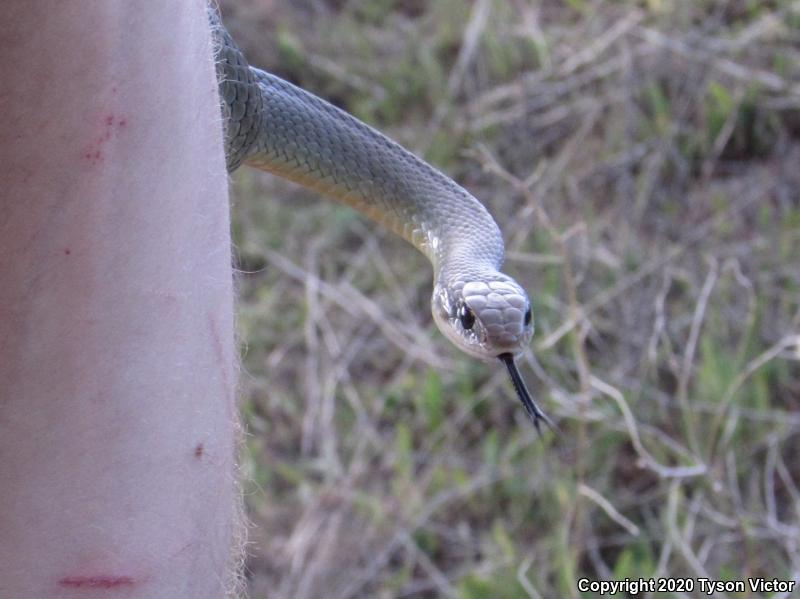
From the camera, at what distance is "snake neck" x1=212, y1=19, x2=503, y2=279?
1999 millimetres

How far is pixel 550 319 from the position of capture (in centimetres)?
369

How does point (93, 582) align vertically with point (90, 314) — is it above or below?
below

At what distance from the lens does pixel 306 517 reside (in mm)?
3783

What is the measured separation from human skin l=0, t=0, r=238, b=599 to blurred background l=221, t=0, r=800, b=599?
1214mm

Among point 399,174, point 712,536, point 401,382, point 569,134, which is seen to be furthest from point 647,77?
point 399,174

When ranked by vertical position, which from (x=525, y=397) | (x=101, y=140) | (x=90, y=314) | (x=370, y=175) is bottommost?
(x=525, y=397)

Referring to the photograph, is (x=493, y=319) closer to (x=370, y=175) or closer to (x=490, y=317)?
(x=490, y=317)

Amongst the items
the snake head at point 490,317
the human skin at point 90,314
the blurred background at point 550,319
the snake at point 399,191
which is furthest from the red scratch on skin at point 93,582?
the blurred background at point 550,319

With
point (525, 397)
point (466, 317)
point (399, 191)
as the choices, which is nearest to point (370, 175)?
point (399, 191)

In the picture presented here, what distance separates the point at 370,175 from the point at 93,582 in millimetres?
1130

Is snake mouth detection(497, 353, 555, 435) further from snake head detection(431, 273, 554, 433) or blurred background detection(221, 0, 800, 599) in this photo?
blurred background detection(221, 0, 800, 599)

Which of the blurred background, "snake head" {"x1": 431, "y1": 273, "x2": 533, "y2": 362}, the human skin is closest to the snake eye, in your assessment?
"snake head" {"x1": 431, "y1": 273, "x2": 533, "y2": 362}

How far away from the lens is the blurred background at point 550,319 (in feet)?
11.0

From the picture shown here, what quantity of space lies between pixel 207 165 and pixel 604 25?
3970mm
